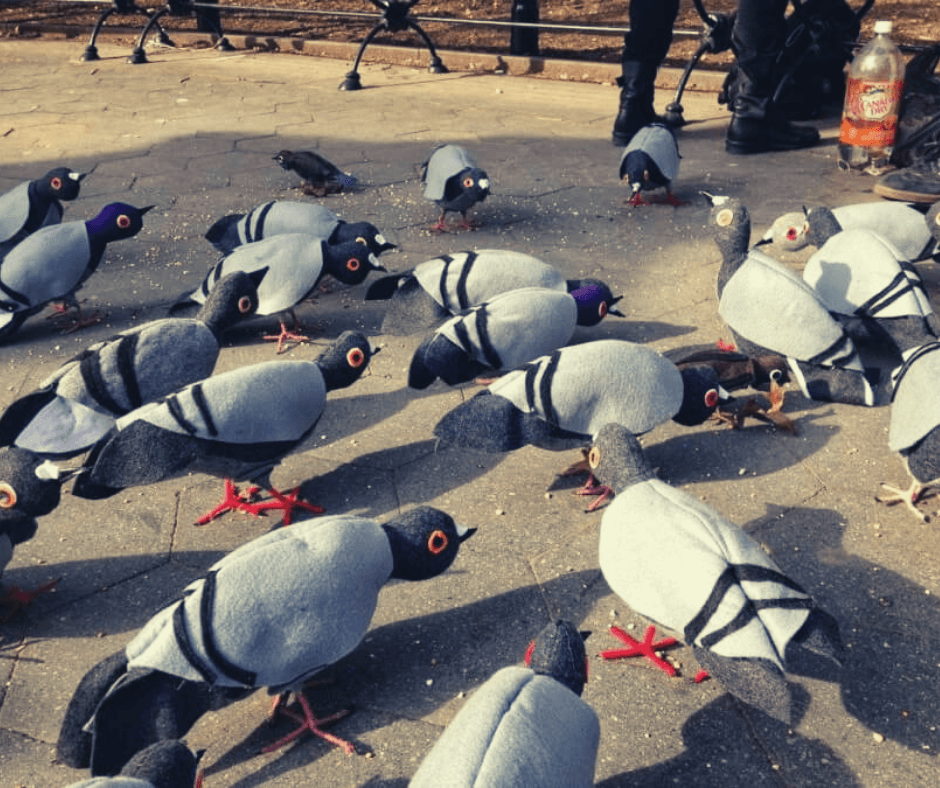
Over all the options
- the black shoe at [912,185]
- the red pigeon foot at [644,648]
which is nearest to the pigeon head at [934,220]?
the black shoe at [912,185]

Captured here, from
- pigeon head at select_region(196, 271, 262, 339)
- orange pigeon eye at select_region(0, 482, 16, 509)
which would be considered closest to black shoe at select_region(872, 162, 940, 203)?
pigeon head at select_region(196, 271, 262, 339)

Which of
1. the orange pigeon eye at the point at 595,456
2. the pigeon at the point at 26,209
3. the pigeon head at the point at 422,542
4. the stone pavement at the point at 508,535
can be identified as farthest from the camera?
the pigeon at the point at 26,209

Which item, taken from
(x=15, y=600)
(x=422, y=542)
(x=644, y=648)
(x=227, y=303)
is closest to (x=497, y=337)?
(x=227, y=303)

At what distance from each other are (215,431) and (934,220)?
10.2 ft

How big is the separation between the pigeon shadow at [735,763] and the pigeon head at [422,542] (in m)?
0.66

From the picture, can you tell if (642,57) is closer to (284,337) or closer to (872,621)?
(284,337)

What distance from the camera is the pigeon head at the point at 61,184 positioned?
4.89 m

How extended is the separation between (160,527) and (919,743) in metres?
2.26

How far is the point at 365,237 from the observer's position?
15.1 ft

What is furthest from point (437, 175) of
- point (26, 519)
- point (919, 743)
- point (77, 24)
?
point (77, 24)

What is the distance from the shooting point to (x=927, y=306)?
3.66 m

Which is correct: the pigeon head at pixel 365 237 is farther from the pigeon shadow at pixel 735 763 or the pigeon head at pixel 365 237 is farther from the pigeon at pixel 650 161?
the pigeon shadow at pixel 735 763

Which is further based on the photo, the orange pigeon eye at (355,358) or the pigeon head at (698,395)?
the orange pigeon eye at (355,358)

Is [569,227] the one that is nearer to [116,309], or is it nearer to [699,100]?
[116,309]
